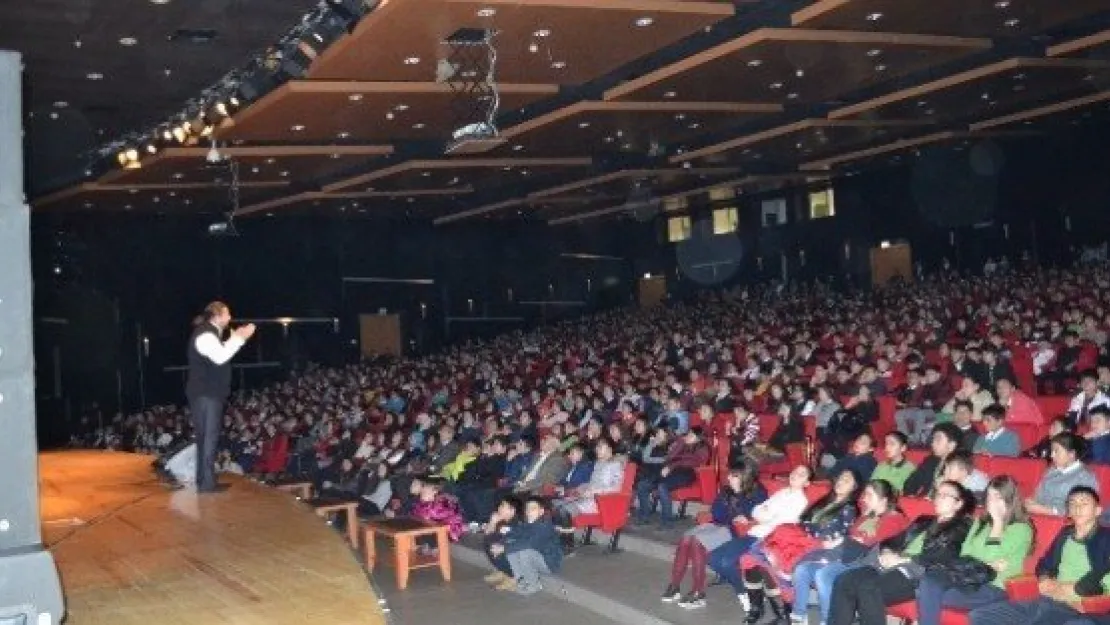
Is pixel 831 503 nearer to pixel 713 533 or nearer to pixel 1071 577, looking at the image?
pixel 713 533

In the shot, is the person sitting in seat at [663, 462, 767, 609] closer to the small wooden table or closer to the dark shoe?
the small wooden table

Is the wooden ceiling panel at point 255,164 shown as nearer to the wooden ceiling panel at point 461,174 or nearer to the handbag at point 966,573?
the wooden ceiling panel at point 461,174

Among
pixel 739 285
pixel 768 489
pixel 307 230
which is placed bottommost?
Answer: pixel 768 489

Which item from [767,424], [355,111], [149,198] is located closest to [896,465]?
[767,424]

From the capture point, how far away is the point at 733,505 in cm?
800

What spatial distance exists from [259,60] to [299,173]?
701 cm

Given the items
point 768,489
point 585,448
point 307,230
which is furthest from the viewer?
point 307,230

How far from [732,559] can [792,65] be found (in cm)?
692

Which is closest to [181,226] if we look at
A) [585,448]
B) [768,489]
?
[585,448]

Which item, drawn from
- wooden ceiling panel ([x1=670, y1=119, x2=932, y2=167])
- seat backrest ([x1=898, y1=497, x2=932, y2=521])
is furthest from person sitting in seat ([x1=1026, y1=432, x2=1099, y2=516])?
wooden ceiling panel ([x1=670, y1=119, x2=932, y2=167])

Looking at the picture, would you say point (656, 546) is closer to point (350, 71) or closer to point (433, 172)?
point (350, 71)

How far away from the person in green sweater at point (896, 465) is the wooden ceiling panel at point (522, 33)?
4.19 metres

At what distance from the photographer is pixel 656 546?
932 cm

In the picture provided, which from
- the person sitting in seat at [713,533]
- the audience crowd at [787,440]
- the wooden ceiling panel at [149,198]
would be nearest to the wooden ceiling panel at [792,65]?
the audience crowd at [787,440]
